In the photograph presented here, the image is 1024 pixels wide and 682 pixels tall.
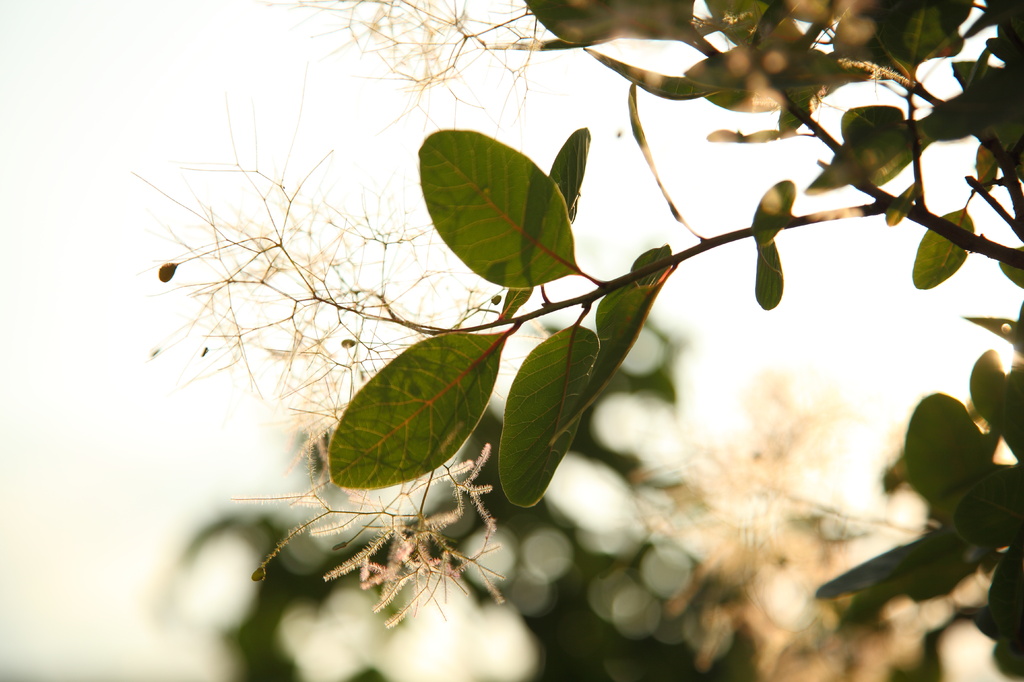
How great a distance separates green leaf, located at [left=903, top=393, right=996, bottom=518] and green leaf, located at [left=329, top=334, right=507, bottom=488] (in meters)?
0.53

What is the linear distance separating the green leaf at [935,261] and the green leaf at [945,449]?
0.17 metres

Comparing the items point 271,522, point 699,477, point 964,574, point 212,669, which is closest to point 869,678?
point 699,477

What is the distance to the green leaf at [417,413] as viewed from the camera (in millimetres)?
545

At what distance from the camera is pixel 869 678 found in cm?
210

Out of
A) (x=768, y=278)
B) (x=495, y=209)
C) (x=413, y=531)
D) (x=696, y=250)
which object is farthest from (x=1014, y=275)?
(x=413, y=531)

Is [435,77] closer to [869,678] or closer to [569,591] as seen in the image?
[869,678]

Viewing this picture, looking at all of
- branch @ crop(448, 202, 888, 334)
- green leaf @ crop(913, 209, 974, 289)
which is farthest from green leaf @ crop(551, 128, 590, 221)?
green leaf @ crop(913, 209, 974, 289)

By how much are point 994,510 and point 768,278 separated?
0.30 m

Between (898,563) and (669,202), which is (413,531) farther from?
(898,563)

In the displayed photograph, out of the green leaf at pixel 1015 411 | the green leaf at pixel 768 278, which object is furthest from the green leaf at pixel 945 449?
the green leaf at pixel 768 278

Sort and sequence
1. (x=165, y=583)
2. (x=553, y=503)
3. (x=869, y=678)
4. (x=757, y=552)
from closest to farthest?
(x=757, y=552) < (x=869, y=678) < (x=553, y=503) < (x=165, y=583)

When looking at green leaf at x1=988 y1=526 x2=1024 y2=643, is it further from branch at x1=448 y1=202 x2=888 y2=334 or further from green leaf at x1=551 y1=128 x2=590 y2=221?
green leaf at x1=551 y1=128 x2=590 y2=221

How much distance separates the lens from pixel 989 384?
2.59ft

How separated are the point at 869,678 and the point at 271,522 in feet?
9.37
